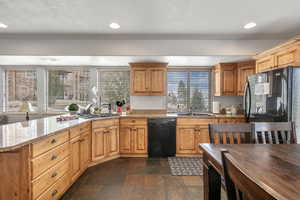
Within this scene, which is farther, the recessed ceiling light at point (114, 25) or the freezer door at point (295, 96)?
the recessed ceiling light at point (114, 25)

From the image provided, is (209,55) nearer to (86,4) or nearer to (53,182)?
(86,4)

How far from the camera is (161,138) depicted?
3.69 meters

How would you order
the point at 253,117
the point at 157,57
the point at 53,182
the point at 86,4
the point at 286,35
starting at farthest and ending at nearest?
1. the point at 157,57
2. the point at 286,35
3. the point at 253,117
4. the point at 86,4
5. the point at 53,182

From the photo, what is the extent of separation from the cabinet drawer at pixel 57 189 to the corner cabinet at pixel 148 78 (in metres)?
2.36

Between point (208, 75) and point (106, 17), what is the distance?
308 centimetres

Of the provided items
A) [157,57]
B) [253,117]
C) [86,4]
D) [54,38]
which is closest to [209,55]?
[157,57]

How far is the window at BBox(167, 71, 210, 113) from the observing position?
184 inches

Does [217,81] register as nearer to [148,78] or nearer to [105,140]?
[148,78]

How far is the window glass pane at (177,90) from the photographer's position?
15.4 ft

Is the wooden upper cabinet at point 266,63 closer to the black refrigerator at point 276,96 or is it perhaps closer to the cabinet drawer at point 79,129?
the black refrigerator at point 276,96

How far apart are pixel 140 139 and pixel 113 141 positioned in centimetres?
56

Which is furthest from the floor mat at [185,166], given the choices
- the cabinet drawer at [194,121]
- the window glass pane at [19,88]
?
the window glass pane at [19,88]

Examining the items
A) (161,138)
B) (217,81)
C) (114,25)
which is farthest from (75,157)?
(217,81)

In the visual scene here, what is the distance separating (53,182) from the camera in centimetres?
193
